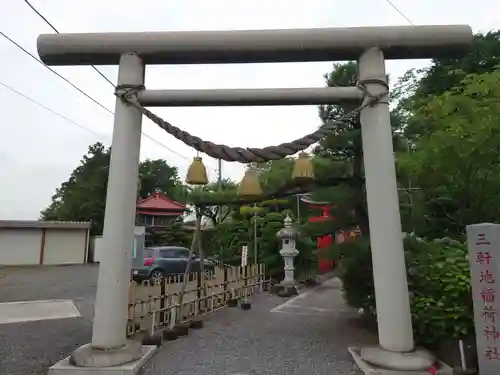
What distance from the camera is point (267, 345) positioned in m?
5.04

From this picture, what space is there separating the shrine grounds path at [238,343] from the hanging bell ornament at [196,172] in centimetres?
226

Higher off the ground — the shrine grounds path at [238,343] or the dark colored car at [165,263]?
the dark colored car at [165,263]

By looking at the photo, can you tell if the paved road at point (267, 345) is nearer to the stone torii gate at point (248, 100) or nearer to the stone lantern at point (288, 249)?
the stone torii gate at point (248, 100)

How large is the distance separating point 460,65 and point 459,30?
14.8 metres

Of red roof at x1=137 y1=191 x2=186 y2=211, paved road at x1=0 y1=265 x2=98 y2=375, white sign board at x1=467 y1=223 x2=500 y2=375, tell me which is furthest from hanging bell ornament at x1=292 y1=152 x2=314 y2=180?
red roof at x1=137 y1=191 x2=186 y2=211

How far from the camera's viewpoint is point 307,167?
15.4ft

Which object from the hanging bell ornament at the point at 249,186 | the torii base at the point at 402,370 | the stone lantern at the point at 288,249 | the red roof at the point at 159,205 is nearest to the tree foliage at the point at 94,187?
the red roof at the point at 159,205

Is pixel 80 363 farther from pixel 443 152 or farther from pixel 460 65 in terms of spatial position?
pixel 460 65

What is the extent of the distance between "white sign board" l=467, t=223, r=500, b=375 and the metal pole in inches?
26.1

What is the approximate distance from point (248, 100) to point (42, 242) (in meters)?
19.6

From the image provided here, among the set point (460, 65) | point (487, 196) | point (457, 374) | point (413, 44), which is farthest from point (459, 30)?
point (460, 65)

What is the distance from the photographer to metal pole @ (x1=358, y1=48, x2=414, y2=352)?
381cm

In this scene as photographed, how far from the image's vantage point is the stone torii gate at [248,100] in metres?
3.88

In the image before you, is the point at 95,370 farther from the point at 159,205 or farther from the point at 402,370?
the point at 159,205
